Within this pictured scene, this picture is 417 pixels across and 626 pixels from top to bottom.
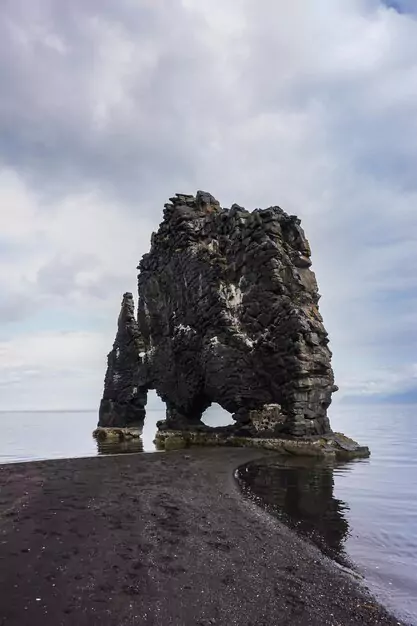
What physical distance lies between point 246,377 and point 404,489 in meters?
15.5

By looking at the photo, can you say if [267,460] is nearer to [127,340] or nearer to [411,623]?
[411,623]

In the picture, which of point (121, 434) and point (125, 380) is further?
point (125, 380)

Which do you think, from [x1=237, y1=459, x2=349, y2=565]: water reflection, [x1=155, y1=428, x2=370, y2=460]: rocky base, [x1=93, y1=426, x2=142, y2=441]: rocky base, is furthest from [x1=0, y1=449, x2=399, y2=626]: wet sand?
[x1=93, y1=426, x2=142, y2=441]: rocky base

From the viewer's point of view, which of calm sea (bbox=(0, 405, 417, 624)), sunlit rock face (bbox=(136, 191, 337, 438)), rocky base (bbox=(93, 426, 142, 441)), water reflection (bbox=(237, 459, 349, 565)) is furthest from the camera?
rocky base (bbox=(93, 426, 142, 441))

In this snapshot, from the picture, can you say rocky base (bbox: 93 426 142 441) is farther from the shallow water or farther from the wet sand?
the wet sand

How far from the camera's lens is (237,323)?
112 feet

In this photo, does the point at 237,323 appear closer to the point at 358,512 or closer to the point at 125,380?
the point at 125,380

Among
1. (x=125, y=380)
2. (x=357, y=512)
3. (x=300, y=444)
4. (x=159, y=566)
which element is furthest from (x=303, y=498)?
(x=125, y=380)

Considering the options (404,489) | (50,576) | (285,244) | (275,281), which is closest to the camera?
(50,576)

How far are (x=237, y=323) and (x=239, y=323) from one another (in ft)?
0.48

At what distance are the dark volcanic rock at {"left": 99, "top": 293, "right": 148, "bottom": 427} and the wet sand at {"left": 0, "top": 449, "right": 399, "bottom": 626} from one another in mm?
33323

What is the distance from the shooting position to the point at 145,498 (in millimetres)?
12719

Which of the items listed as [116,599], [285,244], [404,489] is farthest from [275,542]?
[285,244]

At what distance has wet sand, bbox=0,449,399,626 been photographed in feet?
19.3
